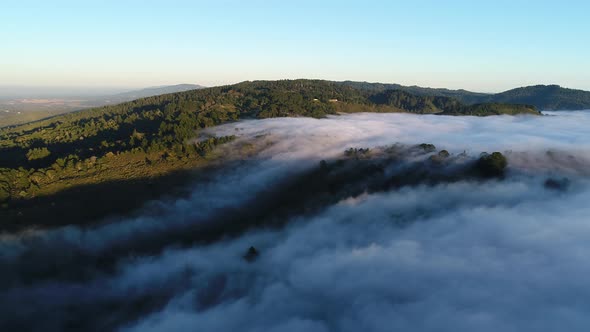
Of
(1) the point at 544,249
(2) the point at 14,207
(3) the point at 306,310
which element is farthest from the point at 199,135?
(1) the point at 544,249

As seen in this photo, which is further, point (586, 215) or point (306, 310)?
point (586, 215)

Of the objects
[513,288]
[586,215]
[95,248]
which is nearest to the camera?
[513,288]

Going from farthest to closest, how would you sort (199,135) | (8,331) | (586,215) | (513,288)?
1. (199,135)
2. (586,215)
3. (8,331)
4. (513,288)

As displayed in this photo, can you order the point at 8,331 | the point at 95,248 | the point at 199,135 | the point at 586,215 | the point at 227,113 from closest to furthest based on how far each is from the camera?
1. the point at 8,331
2. the point at 586,215
3. the point at 95,248
4. the point at 199,135
5. the point at 227,113

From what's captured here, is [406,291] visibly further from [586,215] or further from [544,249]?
[586,215]

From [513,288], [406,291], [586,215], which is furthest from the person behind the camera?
[586,215]

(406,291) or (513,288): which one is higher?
(513,288)

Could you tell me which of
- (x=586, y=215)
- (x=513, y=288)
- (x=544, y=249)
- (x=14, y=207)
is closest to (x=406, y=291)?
(x=513, y=288)

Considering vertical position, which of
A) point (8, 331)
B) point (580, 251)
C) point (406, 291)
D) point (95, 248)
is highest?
point (580, 251)

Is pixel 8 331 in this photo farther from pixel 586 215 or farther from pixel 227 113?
pixel 227 113
